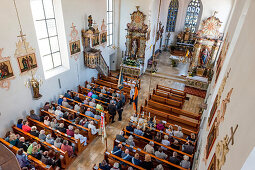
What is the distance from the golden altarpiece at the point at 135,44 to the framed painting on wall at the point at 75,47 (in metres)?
5.20

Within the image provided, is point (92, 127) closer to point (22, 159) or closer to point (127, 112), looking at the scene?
point (22, 159)

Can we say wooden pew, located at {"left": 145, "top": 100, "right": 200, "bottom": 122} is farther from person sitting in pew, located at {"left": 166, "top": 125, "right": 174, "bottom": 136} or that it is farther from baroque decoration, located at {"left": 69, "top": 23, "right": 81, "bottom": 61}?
baroque decoration, located at {"left": 69, "top": 23, "right": 81, "bottom": 61}

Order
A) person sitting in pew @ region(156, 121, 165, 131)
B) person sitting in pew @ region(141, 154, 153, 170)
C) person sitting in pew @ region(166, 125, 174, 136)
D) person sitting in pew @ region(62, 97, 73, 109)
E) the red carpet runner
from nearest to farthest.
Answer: person sitting in pew @ region(141, 154, 153, 170), person sitting in pew @ region(166, 125, 174, 136), person sitting in pew @ region(156, 121, 165, 131), person sitting in pew @ region(62, 97, 73, 109), the red carpet runner

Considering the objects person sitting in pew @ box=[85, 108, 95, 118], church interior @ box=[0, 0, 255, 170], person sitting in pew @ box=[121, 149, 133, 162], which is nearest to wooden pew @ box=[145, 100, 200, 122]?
church interior @ box=[0, 0, 255, 170]

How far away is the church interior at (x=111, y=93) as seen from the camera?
433cm

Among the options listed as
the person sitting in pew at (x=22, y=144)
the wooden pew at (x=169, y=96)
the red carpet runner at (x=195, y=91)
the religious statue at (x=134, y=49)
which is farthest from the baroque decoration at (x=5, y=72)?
the red carpet runner at (x=195, y=91)

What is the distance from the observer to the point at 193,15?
20703 mm

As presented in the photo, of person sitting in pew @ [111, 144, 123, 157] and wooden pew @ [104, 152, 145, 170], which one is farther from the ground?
person sitting in pew @ [111, 144, 123, 157]

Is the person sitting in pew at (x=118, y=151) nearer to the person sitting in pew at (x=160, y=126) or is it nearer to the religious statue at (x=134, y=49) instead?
the person sitting in pew at (x=160, y=126)

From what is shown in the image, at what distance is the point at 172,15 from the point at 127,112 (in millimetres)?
15378

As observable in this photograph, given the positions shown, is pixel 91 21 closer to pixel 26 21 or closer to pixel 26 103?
pixel 26 21

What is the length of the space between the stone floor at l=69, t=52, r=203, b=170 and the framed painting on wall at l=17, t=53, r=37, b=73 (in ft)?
15.4

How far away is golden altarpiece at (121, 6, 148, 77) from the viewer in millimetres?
14453

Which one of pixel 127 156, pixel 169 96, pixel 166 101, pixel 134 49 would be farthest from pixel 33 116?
pixel 134 49
